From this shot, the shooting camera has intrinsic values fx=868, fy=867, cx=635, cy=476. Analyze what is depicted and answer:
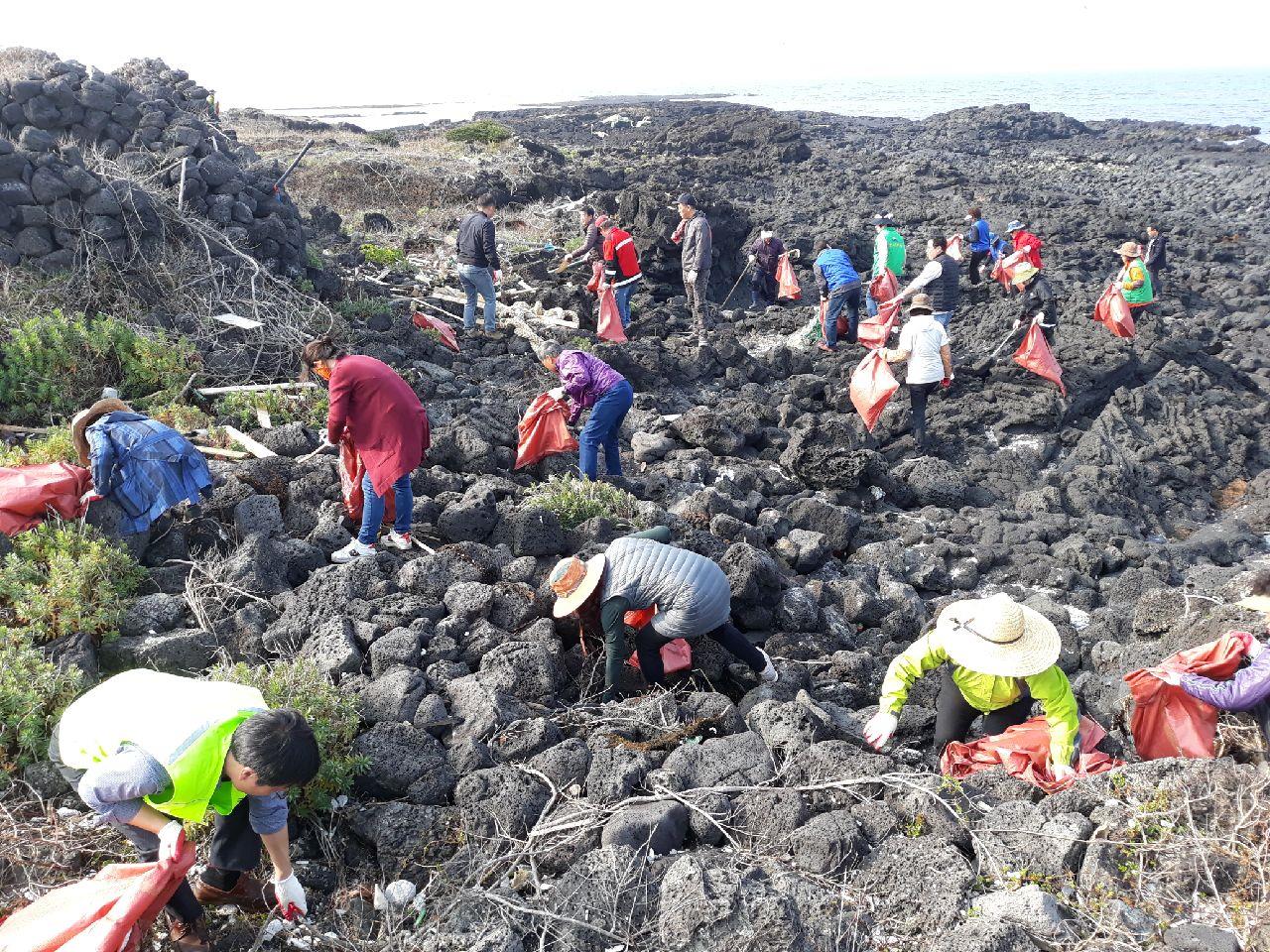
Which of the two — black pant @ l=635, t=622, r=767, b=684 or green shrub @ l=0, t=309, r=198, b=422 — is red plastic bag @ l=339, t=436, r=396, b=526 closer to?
black pant @ l=635, t=622, r=767, b=684

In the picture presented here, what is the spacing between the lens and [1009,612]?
3977 mm

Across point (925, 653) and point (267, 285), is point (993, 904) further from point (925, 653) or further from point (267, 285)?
point (267, 285)

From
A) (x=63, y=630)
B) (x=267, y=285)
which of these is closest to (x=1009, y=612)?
(x=63, y=630)

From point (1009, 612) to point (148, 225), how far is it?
9.27 metres

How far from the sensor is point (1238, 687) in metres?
3.70

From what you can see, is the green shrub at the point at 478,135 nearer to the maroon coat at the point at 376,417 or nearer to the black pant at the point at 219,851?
the maroon coat at the point at 376,417

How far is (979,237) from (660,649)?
42.3ft

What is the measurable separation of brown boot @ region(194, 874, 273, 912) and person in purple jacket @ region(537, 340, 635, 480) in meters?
4.05

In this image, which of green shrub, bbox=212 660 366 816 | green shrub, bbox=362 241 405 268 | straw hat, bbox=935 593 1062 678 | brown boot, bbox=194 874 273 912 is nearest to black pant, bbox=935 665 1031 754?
straw hat, bbox=935 593 1062 678

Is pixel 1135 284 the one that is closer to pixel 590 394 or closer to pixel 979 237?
pixel 979 237

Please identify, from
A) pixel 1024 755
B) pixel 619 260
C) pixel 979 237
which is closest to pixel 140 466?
pixel 1024 755

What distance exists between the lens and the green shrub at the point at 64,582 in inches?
168

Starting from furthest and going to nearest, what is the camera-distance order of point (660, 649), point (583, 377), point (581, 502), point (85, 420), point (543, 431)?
point (543, 431), point (583, 377), point (581, 502), point (85, 420), point (660, 649)

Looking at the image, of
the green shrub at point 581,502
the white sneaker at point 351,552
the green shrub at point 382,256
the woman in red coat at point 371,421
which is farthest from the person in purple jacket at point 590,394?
the green shrub at point 382,256
